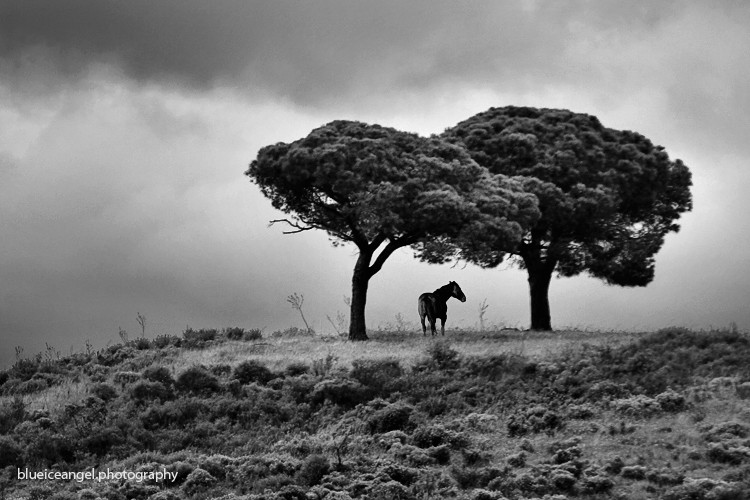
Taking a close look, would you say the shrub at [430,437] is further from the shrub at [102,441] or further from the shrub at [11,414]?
the shrub at [11,414]

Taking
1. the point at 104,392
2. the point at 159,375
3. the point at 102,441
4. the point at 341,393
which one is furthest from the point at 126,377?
the point at 341,393

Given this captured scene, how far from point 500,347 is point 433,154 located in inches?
444

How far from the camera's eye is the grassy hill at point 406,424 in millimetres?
20703

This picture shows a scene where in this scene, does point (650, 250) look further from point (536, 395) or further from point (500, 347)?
point (536, 395)

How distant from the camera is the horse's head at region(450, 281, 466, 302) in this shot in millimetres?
41969

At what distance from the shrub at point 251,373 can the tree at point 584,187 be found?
49.0 feet

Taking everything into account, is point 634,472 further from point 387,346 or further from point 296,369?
point 387,346

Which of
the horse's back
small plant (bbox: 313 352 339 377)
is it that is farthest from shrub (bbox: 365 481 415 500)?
the horse's back

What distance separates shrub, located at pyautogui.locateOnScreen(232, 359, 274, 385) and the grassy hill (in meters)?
0.07

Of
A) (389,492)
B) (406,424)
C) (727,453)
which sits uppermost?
(406,424)

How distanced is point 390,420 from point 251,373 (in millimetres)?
7169

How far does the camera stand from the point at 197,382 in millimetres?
29875

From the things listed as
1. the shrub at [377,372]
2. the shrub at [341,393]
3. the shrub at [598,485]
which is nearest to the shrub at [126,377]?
the shrub at [341,393]

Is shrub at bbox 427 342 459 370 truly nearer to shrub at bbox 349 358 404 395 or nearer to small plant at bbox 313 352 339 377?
shrub at bbox 349 358 404 395
